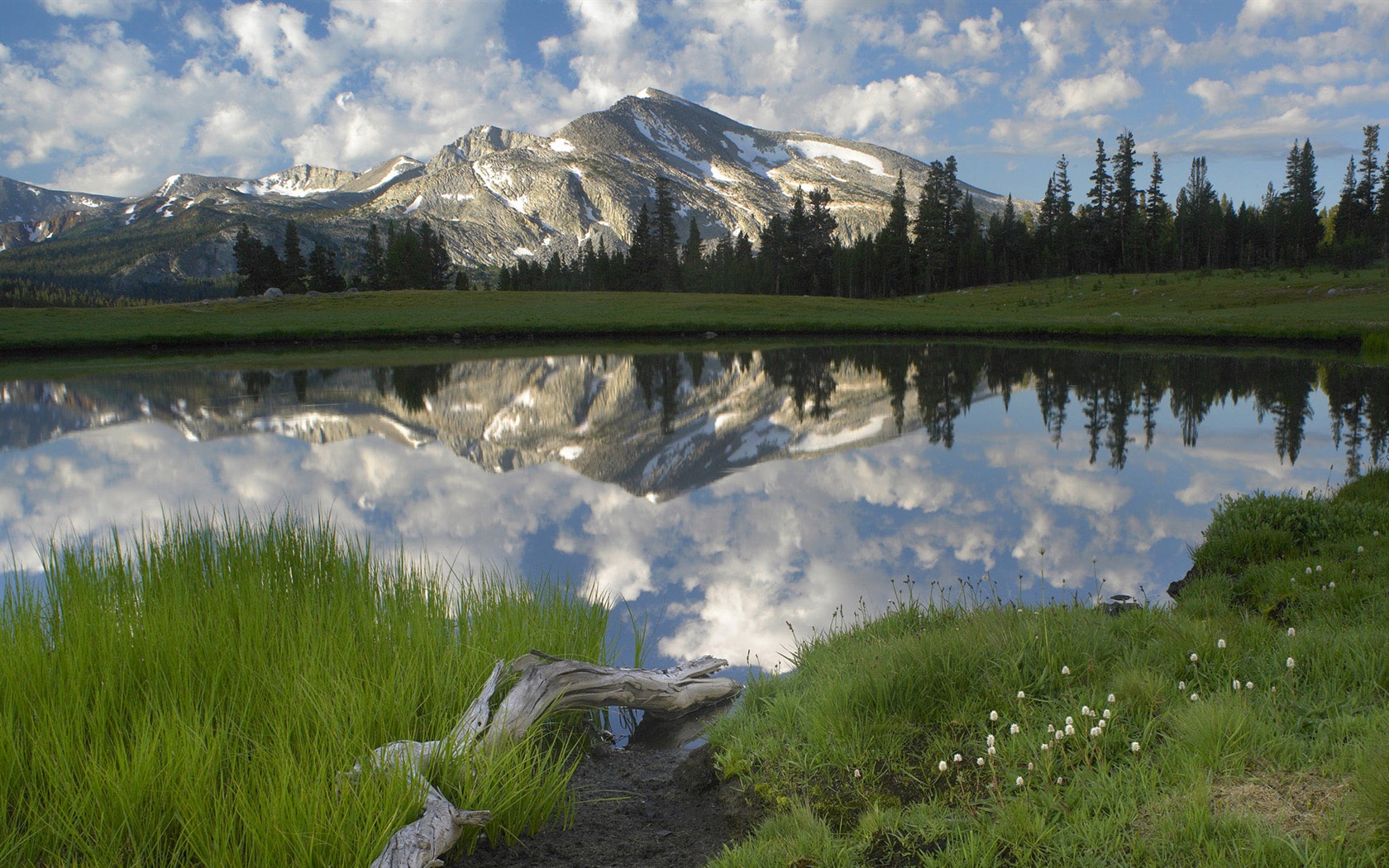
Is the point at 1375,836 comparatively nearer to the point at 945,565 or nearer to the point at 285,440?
the point at 945,565

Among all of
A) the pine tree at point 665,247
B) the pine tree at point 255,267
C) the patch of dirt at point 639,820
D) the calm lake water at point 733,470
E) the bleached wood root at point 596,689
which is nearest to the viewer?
the patch of dirt at point 639,820

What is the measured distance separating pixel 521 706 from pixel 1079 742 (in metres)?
2.90

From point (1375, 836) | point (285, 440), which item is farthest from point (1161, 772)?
point (285, 440)

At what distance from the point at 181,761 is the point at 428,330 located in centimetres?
4403

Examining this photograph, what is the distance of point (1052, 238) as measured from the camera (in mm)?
87625

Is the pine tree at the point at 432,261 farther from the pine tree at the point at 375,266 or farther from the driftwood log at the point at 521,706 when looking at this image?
the driftwood log at the point at 521,706

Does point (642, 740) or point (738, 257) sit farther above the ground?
point (738, 257)

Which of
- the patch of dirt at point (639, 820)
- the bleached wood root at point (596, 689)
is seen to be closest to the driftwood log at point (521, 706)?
the bleached wood root at point (596, 689)

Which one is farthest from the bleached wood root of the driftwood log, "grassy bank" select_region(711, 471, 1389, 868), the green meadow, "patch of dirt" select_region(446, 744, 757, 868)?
"grassy bank" select_region(711, 471, 1389, 868)

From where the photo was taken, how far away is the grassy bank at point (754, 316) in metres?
37.5

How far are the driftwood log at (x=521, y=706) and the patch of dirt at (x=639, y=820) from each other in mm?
361

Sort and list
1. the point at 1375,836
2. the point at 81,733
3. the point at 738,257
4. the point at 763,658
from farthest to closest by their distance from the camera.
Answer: the point at 738,257 < the point at 763,658 < the point at 81,733 < the point at 1375,836

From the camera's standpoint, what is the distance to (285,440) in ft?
51.0

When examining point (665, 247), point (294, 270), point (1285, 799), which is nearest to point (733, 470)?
point (1285, 799)
